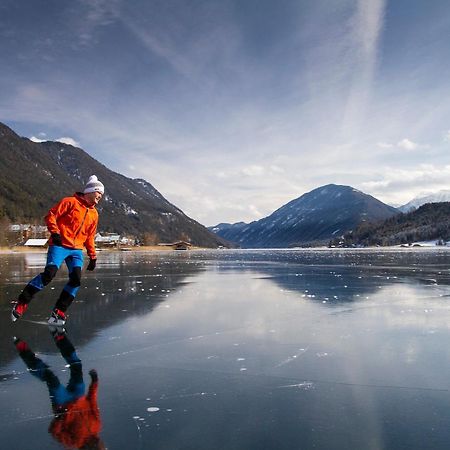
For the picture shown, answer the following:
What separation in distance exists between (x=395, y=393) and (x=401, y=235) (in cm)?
18963

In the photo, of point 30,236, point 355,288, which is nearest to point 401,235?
point 30,236

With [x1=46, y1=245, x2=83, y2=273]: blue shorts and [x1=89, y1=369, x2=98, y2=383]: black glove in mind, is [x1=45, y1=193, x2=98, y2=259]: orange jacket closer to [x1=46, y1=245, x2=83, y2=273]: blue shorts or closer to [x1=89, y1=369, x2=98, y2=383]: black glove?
[x1=46, y1=245, x2=83, y2=273]: blue shorts

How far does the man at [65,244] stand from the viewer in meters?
6.50

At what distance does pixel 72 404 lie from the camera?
3.27 m

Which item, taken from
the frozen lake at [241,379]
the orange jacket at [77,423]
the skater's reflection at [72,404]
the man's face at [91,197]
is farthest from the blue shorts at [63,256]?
the orange jacket at [77,423]

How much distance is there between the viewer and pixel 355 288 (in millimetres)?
11672

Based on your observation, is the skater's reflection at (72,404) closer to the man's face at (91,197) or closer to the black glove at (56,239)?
the black glove at (56,239)

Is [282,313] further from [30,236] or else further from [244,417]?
[30,236]

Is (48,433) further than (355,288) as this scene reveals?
No

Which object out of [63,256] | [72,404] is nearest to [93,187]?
[63,256]

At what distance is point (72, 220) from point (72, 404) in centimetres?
393

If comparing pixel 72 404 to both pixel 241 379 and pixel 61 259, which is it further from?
pixel 61 259

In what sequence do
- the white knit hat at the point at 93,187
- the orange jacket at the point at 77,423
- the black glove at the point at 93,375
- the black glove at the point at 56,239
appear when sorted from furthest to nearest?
1. the white knit hat at the point at 93,187
2. the black glove at the point at 56,239
3. the black glove at the point at 93,375
4. the orange jacket at the point at 77,423

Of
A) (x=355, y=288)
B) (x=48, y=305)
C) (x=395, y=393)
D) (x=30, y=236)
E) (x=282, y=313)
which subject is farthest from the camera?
(x=30, y=236)
